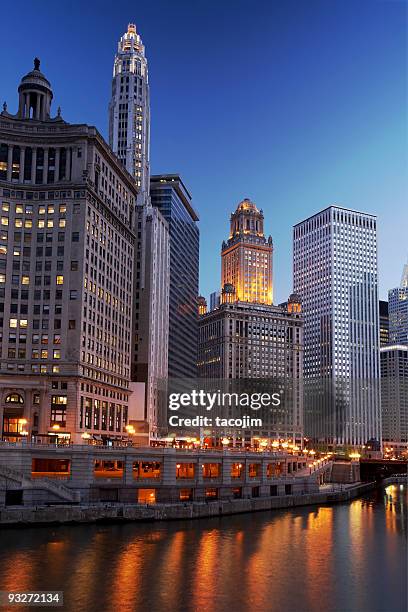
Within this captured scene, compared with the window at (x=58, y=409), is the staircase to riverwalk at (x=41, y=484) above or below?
below

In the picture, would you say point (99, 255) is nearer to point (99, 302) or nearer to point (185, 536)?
point (99, 302)

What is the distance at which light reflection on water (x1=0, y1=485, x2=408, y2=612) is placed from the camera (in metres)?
66.0

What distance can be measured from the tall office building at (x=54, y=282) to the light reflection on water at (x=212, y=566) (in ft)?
189

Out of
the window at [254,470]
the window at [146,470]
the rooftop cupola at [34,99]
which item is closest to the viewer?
the window at [146,470]

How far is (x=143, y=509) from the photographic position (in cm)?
10538

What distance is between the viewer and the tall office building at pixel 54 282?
154875mm

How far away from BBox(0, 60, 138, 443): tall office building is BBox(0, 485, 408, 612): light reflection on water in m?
57.5

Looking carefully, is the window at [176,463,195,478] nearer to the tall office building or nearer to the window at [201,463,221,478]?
the window at [201,463,221,478]

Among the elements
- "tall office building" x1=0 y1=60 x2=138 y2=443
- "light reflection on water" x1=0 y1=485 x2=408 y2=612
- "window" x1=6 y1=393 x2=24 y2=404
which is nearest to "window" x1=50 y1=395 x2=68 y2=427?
"tall office building" x1=0 y1=60 x2=138 y2=443

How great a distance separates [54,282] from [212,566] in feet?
309

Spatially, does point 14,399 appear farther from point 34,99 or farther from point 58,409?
point 34,99

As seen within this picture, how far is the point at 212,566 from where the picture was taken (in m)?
78.9

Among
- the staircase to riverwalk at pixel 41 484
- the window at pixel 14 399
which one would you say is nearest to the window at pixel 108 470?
the staircase to riverwalk at pixel 41 484

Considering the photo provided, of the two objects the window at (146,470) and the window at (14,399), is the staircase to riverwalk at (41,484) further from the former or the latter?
the window at (14,399)
